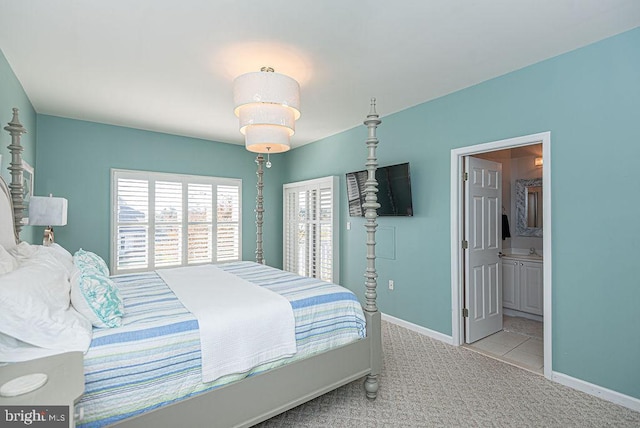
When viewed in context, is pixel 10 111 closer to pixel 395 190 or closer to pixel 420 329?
pixel 395 190

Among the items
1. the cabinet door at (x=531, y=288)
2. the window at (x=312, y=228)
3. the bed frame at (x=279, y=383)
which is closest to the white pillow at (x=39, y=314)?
the bed frame at (x=279, y=383)

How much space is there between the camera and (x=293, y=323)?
2055 millimetres

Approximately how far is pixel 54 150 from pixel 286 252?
3.77m

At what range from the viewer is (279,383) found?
1.93 meters

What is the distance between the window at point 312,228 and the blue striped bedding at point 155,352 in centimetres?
263

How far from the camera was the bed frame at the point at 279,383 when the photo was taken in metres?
1.62

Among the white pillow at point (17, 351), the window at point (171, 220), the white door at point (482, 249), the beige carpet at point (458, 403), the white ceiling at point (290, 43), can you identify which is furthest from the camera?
the window at point (171, 220)

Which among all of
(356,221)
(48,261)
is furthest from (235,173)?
(48,261)

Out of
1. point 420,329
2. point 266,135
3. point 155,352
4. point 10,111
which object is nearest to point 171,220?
point 10,111

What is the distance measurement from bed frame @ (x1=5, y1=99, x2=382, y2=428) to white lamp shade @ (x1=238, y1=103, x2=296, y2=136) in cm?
68

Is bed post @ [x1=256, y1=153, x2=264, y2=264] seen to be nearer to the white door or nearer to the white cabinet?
the white door

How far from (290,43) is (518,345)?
3.70 meters

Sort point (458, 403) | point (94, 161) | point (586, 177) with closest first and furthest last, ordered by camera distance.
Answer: point (458, 403) < point (586, 177) < point (94, 161)

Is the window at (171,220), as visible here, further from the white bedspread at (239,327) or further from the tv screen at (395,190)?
the white bedspread at (239,327)
